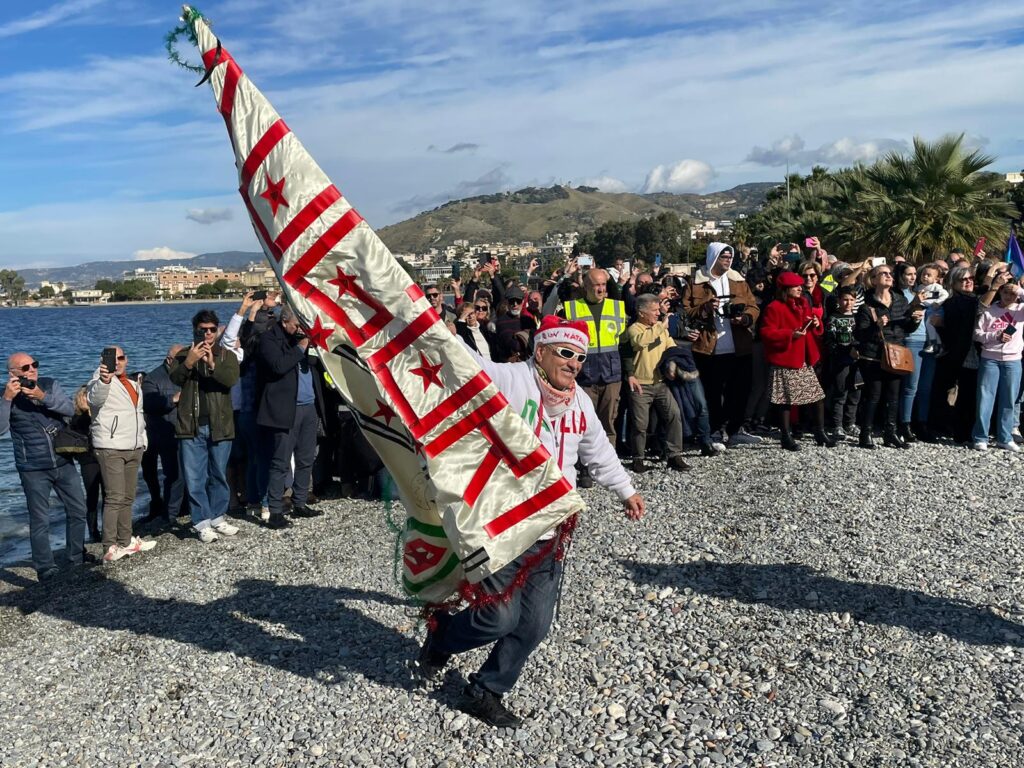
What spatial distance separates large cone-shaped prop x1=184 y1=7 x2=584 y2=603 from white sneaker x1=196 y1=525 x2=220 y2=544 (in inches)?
214

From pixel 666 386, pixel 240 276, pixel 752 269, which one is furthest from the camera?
pixel 240 276

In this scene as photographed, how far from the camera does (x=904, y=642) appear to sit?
5594 mm

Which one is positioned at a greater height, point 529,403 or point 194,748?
point 529,403

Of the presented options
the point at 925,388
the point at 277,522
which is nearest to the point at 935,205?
the point at 925,388

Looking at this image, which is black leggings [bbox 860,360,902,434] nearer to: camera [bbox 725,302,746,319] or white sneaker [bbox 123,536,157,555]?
camera [bbox 725,302,746,319]

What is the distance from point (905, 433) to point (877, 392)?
2.38 ft

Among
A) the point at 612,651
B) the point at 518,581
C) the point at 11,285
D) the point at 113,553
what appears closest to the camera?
the point at 518,581

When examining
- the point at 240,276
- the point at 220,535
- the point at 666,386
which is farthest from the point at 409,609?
the point at 240,276

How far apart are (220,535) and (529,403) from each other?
5820 mm

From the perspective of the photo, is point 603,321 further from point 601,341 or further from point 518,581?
point 518,581

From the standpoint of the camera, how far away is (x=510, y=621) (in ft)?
15.6

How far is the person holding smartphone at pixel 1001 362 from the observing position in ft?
34.8

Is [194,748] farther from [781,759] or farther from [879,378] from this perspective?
[879,378]

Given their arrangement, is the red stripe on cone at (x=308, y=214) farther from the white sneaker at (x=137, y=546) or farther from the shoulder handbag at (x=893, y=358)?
the shoulder handbag at (x=893, y=358)
